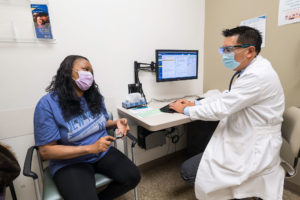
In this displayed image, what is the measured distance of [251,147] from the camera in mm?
992

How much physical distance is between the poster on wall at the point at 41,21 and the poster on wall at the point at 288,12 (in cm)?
Answer: 188

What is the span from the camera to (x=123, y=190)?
1134 millimetres

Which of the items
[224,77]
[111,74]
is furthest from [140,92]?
[224,77]

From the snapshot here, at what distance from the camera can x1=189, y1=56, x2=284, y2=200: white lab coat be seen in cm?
97

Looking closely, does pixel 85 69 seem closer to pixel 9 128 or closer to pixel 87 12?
pixel 87 12

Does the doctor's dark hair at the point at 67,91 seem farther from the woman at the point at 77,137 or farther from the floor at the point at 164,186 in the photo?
the floor at the point at 164,186

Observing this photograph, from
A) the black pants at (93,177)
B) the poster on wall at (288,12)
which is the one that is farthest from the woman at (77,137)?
the poster on wall at (288,12)

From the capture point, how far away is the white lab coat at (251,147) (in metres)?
0.97

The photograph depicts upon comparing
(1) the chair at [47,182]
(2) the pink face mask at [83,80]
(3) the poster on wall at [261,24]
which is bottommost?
(1) the chair at [47,182]

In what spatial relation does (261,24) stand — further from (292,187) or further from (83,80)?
(83,80)

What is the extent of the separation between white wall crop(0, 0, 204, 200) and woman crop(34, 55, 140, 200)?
29 centimetres

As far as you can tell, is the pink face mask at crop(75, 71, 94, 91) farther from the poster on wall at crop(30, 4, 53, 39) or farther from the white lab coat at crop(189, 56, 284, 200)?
the white lab coat at crop(189, 56, 284, 200)

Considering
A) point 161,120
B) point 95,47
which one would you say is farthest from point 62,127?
point 95,47

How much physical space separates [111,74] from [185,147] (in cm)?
138
